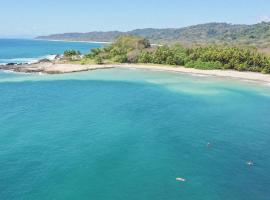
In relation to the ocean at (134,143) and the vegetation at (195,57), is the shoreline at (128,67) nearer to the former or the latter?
the vegetation at (195,57)

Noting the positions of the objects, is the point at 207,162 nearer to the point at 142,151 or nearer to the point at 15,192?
the point at 142,151

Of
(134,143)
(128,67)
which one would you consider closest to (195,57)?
(128,67)

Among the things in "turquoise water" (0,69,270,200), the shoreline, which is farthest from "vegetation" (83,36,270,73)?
"turquoise water" (0,69,270,200)

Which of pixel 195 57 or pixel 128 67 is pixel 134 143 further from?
pixel 195 57

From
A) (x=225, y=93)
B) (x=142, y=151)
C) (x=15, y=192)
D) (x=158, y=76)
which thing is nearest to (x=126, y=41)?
(x=158, y=76)

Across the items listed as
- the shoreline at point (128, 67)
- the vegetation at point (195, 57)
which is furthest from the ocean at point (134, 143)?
the vegetation at point (195, 57)

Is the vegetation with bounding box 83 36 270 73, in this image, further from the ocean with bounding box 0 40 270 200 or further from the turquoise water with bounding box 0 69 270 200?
the turquoise water with bounding box 0 69 270 200
